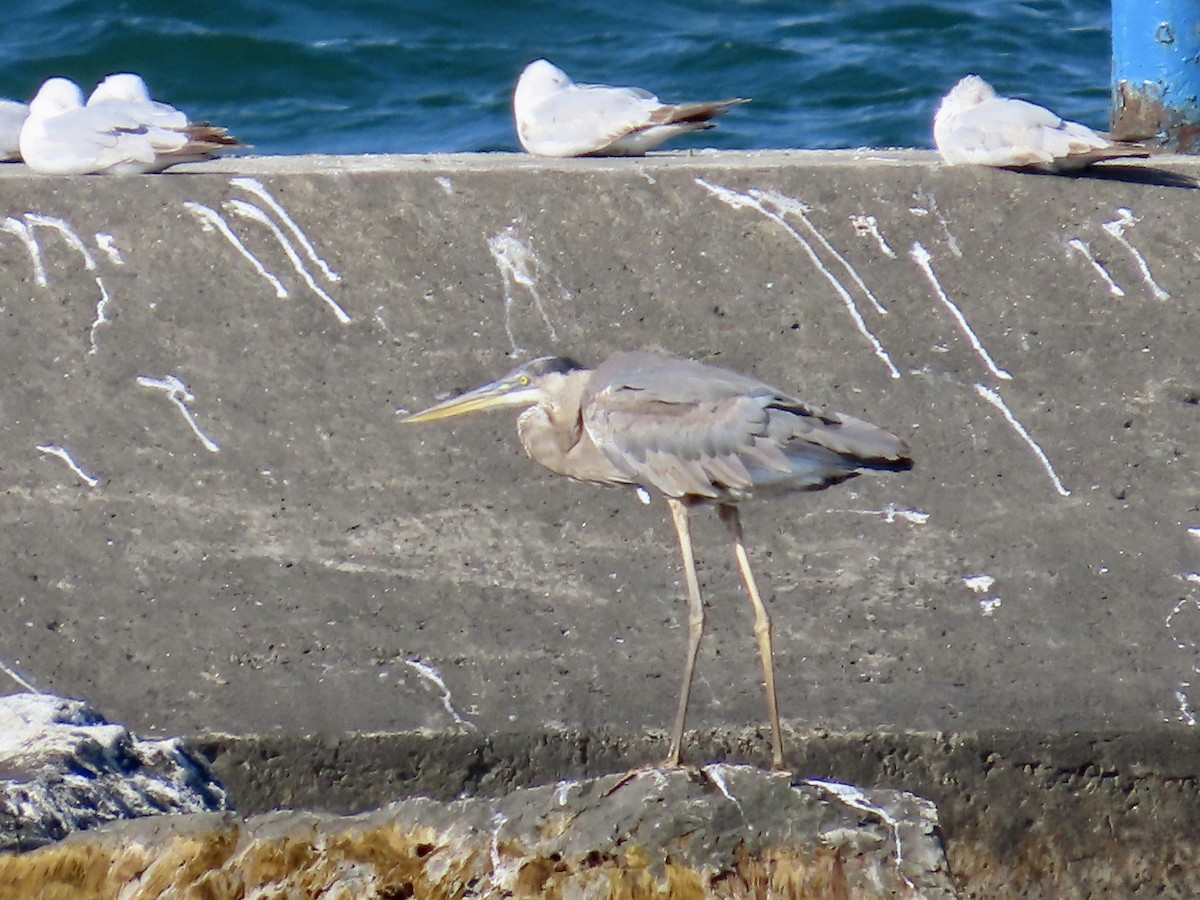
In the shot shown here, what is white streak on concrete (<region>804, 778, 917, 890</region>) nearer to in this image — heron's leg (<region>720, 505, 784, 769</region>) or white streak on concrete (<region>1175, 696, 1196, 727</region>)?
heron's leg (<region>720, 505, 784, 769</region>)

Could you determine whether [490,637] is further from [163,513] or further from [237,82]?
[237,82]

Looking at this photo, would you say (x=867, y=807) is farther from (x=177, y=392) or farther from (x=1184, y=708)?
(x=177, y=392)

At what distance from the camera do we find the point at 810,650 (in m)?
4.46

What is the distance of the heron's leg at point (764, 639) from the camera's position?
12.8 ft

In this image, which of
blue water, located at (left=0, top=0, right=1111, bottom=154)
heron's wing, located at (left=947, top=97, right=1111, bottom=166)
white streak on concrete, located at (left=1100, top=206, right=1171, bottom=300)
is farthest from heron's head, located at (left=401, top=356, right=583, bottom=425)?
blue water, located at (left=0, top=0, right=1111, bottom=154)

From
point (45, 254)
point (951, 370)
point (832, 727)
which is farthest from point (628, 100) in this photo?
point (832, 727)

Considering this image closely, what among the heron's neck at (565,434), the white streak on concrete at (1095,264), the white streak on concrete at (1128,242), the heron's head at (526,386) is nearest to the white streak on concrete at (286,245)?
the heron's head at (526,386)

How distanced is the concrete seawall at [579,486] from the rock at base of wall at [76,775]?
2.26ft

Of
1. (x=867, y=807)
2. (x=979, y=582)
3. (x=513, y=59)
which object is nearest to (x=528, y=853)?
(x=867, y=807)

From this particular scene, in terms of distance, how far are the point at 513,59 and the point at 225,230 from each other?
7444mm

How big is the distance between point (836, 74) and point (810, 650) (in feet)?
26.0

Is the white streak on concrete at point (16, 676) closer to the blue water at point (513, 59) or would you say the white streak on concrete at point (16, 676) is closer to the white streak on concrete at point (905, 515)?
the white streak on concrete at point (905, 515)

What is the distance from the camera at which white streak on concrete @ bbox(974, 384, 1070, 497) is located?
16.3ft

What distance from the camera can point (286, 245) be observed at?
5422 mm
